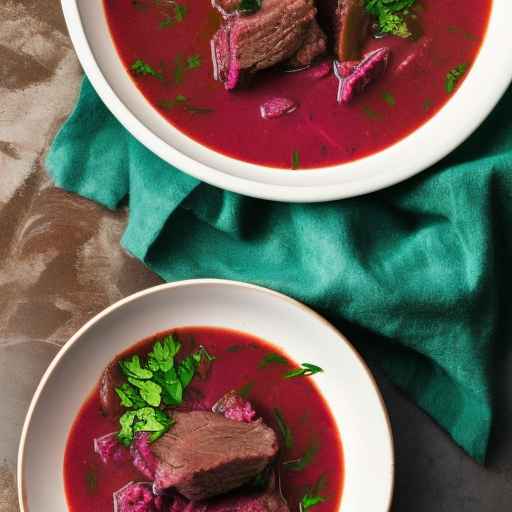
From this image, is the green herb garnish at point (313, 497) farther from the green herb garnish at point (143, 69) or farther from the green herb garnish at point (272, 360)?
the green herb garnish at point (143, 69)

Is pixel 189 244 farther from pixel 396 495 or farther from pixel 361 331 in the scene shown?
pixel 396 495

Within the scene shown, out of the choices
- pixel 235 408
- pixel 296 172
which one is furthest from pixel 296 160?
pixel 235 408

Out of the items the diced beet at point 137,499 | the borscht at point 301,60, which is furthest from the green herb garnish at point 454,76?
the diced beet at point 137,499

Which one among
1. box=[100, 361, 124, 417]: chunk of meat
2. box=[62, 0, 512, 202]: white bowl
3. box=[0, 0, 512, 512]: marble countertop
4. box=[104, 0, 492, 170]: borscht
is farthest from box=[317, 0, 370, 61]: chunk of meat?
box=[100, 361, 124, 417]: chunk of meat

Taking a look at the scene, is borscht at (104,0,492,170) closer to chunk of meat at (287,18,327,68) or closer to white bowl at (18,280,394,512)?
chunk of meat at (287,18,327,68)

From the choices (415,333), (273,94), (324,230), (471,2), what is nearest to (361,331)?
(415,333)

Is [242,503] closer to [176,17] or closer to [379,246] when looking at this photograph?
[379,246]
